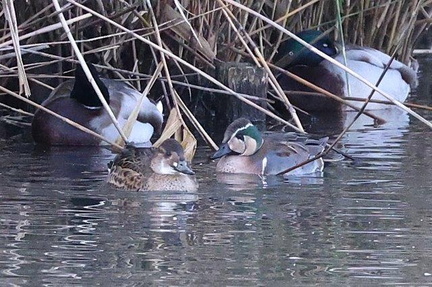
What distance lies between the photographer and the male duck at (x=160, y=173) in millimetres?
6507

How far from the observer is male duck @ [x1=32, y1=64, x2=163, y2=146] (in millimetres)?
8469

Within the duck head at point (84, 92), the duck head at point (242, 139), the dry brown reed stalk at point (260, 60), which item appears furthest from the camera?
the duck head at point (84, 92)

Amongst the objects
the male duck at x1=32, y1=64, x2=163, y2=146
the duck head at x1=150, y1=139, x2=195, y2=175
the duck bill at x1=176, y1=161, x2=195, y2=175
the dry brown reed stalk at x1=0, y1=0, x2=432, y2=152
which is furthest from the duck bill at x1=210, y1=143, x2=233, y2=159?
the male duck at x1=32, y1=64, x2=163, y2=146

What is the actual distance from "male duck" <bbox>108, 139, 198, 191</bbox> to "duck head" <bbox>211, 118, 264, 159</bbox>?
700 millimetres

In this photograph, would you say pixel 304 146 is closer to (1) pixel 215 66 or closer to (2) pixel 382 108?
(1) pixel 215 66

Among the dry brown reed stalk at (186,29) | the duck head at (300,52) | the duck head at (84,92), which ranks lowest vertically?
the duck head at (84,92)

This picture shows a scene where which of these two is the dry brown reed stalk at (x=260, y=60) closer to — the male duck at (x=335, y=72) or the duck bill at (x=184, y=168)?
the duck bill at (x=184, y=168)

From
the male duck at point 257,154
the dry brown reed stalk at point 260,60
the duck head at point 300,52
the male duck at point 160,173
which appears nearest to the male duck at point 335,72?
the duck head at point 300,52

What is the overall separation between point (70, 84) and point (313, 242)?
422 centimetres

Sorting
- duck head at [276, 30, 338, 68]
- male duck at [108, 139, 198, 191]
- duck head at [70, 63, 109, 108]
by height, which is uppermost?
duck head at [276, 30, 338, 68]

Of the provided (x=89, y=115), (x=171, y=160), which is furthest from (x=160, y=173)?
(x=89, y=115)

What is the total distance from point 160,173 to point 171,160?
0.40 feet

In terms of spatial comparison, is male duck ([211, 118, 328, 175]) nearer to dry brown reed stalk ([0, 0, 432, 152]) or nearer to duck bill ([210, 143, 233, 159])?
duck bill ([210, 143, 233, 159])

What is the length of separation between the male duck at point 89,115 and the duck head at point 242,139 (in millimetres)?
1221
